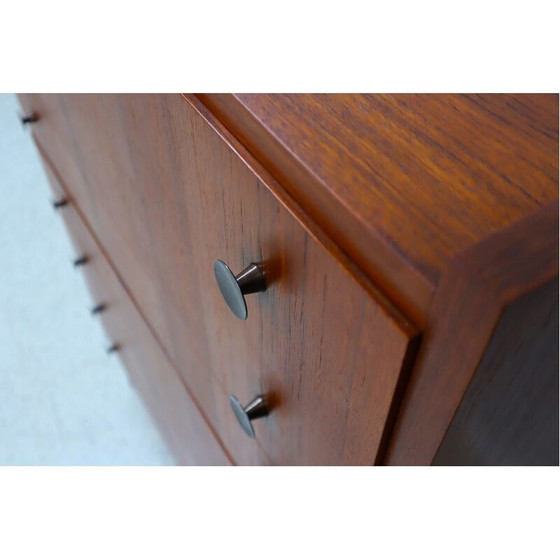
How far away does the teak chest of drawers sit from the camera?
0.50 feet

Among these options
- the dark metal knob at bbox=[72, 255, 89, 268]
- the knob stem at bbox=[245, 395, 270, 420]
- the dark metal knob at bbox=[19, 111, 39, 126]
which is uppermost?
the dark metal knob at bbox=[19, 111, 39, 126]

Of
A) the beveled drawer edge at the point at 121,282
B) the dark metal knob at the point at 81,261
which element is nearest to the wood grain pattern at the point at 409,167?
the beveled drawer edge at the point at 121,282

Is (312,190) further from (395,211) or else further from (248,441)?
(248,441)

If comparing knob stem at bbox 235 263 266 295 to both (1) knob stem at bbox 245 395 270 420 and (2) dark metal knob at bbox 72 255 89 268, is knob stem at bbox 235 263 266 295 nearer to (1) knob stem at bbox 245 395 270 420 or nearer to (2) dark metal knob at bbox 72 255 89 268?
(1) knob stem at bbox 245 395 270 420

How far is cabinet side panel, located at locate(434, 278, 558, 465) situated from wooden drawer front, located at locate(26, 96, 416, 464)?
0.02 meters

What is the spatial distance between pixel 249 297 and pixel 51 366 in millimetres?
949

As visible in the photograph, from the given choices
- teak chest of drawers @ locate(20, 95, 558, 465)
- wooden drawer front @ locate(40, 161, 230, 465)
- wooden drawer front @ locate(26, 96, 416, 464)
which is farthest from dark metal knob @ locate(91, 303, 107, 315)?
teak chest of drawers @ locate(20, 95, 558, 465)

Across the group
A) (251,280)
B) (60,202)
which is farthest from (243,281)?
(60,202)

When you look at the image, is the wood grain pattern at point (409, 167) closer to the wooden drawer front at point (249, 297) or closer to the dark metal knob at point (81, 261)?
the wooden drawer front at point (249, 297)

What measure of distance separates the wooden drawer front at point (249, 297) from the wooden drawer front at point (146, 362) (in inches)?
4.2

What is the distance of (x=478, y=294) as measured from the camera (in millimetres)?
143

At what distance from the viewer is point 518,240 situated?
0.15 m

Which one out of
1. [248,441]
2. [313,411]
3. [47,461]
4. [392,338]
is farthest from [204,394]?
[47,461]

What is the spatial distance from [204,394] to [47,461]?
637 mm
